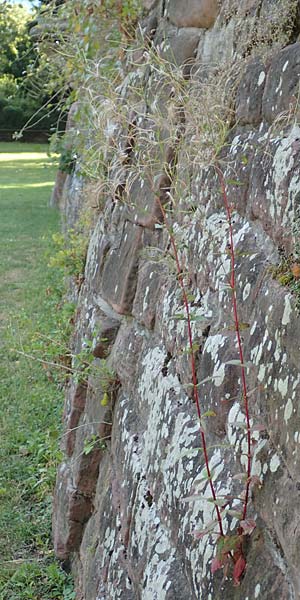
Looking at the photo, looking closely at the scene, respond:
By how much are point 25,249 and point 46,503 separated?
8.17 m

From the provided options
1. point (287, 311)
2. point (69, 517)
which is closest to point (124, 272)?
point (69, 517)

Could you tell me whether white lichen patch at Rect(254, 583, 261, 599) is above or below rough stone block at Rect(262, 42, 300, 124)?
below

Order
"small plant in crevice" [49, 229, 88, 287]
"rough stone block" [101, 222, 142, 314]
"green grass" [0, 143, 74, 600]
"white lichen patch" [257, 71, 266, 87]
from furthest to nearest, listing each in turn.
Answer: "small plant in crevice" [49, 229, 88, 287] < "green grass" [0, 143, 74, 600] < "rough stone block" [101, 222, 142, 314] < "white lichen patch" [257, 71, 266, 87]

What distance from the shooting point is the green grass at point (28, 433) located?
12.9ft

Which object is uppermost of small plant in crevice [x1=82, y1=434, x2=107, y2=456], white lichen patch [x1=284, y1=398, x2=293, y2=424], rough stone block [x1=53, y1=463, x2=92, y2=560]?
white lichen patch [x1=284, y1=398, x2=293, y2=424]

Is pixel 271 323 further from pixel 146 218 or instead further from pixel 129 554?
pixel 146 218

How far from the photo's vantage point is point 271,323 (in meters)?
2.02

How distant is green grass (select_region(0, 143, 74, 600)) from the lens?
12.9ft

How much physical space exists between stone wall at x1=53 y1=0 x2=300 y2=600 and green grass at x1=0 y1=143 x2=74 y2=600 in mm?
218

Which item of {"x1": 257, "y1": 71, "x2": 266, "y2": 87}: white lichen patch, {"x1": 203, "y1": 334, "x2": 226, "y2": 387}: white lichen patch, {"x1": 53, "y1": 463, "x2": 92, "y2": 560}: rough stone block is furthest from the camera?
{"x1": 53, "y1": 463, "x2": 92, "y2": 560}: rough stone block

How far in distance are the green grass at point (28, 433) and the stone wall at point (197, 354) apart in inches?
8.6

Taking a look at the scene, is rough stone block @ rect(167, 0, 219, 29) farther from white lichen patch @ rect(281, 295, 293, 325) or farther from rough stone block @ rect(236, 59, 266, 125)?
white lichen patch @ rect(281, 295, 293, 325)

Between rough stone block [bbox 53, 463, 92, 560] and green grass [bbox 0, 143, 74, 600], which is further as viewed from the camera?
Answer: green grass [bbox 0, 143, 74, 600]

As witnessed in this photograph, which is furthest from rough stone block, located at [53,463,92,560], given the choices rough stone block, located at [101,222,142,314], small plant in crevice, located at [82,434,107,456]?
rough stone block, located at [101,222,142,314]
